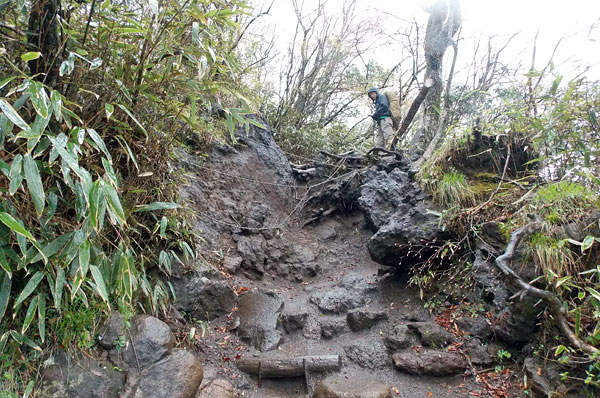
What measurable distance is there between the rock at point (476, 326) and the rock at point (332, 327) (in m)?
1.18

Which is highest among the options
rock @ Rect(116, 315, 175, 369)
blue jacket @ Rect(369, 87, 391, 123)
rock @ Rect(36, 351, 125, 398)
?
blue jacket @ Rect(369, 87, 391, 123)

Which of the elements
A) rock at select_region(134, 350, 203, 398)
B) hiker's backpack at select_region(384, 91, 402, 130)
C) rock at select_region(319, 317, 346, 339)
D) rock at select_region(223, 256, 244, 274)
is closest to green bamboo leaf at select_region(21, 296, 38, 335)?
rock at select_region(134, 350, 203, 398)

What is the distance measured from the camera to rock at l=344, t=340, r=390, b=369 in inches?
123

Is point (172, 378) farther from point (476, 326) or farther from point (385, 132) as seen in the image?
point (385, 132)

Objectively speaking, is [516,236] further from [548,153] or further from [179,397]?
[179,397]

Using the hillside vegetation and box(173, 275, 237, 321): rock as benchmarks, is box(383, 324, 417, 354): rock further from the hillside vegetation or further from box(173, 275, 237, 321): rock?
box(173, 275, 237, 321): rock

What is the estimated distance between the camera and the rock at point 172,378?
223 cm

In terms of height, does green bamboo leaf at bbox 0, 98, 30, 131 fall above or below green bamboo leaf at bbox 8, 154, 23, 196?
above

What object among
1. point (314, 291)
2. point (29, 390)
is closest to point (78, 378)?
point (29, 390)

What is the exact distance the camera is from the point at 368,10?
9.41 meters

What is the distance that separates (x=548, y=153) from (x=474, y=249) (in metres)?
1.28

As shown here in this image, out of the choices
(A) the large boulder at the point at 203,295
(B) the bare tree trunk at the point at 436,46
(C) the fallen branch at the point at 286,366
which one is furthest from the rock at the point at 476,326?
(B) the bare tree trunk at the point at 436,46

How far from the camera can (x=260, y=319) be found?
3545 mm

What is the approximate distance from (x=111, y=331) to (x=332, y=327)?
2.19 m
